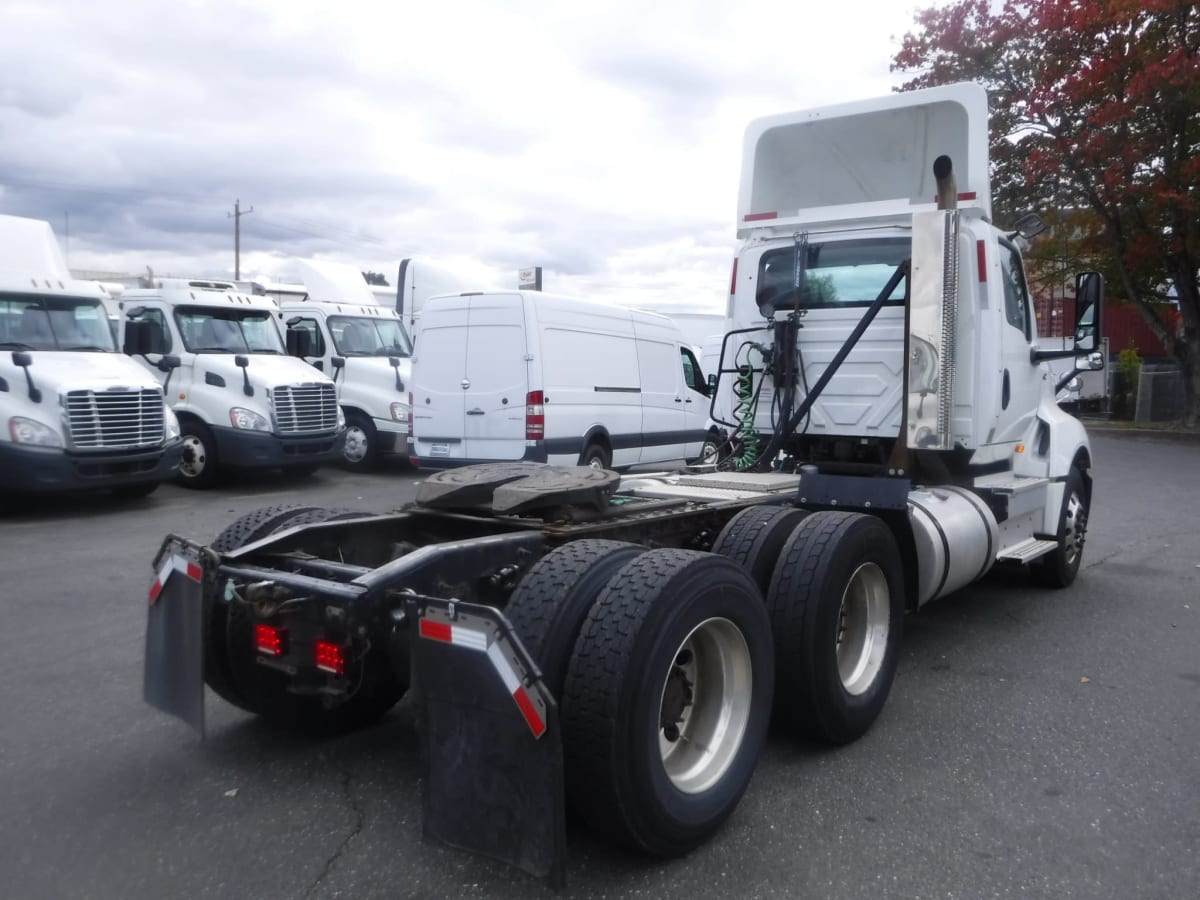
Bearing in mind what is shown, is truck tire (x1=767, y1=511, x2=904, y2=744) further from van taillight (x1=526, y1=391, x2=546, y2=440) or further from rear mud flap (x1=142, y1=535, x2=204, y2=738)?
van taillight (x1=526, y1=391, x2=546, y2=440)

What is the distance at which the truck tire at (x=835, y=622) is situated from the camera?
13.4ft

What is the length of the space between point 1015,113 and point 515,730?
20.7 m

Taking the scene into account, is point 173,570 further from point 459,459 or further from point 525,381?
point 459,459

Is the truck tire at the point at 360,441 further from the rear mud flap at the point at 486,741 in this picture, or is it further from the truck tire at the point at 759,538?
the rear mud flap at the point at 486,741

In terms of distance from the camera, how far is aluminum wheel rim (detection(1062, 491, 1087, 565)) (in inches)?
291

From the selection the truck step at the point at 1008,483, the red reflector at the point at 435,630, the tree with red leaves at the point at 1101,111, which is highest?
the tree with red leaves at the point at 1101,111

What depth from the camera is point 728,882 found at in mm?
3193

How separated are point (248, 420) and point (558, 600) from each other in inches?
412

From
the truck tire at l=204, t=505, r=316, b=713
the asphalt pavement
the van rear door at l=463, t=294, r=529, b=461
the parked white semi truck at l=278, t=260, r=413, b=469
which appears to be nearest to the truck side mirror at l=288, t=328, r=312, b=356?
the parked white semi truck at l=278, t=260, r=413, b=469

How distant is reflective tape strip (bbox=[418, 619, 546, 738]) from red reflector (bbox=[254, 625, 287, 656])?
2.69 ft

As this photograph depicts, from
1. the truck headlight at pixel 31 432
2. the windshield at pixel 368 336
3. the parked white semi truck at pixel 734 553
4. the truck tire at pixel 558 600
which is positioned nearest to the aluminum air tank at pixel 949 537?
the parked white semi truck at pixel 734 553

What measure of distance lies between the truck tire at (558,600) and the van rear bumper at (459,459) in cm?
764

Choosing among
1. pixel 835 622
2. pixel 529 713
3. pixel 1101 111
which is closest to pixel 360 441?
pixel 835 622

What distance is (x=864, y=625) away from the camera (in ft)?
15.5
